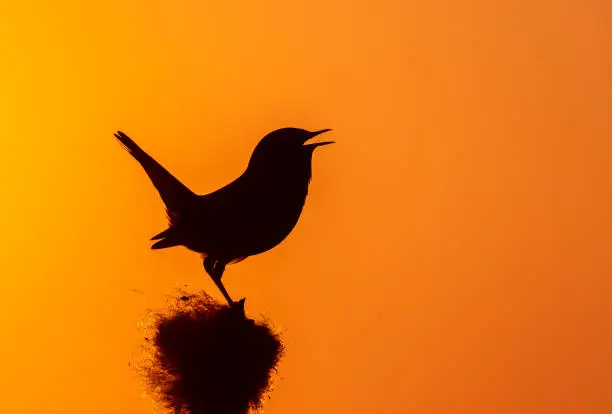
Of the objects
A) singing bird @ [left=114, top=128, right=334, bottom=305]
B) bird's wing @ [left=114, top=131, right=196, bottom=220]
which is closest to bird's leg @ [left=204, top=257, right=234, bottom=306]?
singing bird @ [left=114, top=128, right=334, bottom=305]

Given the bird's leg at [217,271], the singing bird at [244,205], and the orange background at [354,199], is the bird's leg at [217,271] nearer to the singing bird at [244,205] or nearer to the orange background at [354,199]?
the singing bird at [244,205]

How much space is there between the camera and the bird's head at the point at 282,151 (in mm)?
1278

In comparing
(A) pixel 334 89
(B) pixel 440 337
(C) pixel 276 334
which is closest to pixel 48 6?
(A) pixel 334 89

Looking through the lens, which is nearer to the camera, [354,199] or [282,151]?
[282,151]

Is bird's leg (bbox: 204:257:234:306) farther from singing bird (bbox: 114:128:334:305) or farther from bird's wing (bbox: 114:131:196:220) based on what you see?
bird's wing (bbox: 114:131:196:220)

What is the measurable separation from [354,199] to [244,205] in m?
0.39

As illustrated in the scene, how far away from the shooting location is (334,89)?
1.57m

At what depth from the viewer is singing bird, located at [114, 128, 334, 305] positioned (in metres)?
1.25

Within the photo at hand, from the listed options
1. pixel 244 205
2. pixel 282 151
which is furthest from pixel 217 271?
pixel 282 151

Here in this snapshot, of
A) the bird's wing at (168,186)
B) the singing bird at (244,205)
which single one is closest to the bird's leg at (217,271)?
the singing bird at (244,205)

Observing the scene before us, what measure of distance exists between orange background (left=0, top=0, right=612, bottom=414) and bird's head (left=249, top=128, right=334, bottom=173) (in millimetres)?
237

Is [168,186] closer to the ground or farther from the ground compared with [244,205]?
farther from the ground

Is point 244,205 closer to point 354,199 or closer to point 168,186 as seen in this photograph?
point 168,186

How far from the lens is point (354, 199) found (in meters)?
1.58
